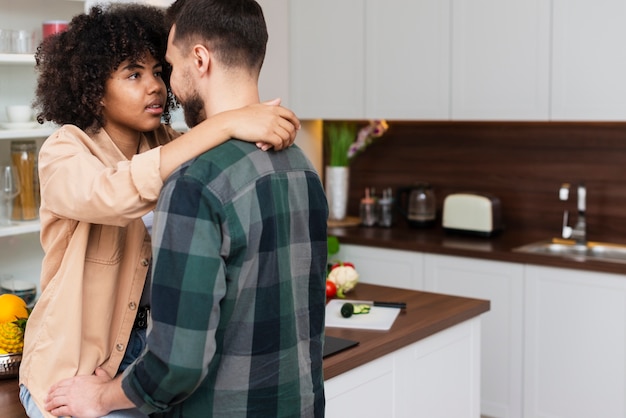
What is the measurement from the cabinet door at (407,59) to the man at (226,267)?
2607mm

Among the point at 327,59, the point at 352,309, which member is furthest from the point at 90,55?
the point at 327,59

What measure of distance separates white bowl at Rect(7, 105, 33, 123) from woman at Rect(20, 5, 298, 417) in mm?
1474

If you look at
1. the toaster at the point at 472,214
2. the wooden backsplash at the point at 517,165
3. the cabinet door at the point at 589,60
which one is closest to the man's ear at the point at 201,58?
the cabinet door at the point at 589,60

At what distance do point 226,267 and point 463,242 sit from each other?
273 centimetres

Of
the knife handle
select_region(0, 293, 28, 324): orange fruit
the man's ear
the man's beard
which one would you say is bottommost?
the knife handle

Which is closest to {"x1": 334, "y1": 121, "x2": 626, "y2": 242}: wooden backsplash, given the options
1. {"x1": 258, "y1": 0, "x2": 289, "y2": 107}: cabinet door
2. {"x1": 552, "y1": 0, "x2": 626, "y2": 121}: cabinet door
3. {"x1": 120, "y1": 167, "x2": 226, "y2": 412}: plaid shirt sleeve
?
{"x1": 552, "y1": 0, "x2": 626, "y2": 121}: cabinet door

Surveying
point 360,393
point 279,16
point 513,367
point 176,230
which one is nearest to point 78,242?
point 176,230

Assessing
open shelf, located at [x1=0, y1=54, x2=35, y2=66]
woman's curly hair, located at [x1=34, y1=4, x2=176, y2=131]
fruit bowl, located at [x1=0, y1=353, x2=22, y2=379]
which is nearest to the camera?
woman's curly hair, located at [x1=34, y1=4, x2=176, y2=131]

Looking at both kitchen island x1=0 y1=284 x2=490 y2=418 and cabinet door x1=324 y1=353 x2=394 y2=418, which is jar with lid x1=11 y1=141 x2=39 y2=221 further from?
cabinet door x1=324 y1=353 x2=394 y2=418

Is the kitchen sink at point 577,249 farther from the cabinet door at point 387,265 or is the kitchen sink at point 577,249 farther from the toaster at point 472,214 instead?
the cabinet door at point 387,265

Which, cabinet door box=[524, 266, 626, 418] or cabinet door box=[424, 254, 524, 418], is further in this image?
cabinet door box=[424, 254, 524, 418]

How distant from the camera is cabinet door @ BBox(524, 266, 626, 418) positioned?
11.5 ft

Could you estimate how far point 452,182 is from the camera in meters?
4.54

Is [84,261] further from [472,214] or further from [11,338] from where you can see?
[472,214]
